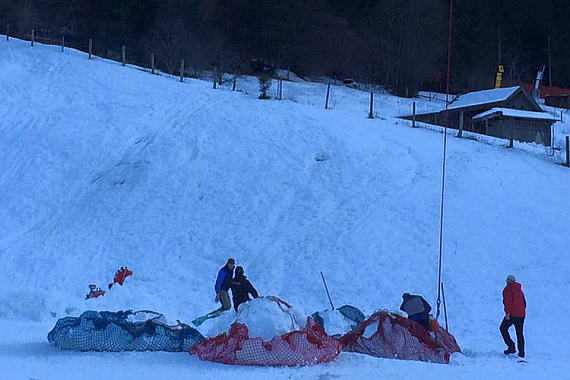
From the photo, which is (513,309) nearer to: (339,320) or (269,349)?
(339,320)

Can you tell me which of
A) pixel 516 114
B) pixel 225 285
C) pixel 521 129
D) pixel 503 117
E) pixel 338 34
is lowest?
pixel 225 285

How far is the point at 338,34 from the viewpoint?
61062 millimetres

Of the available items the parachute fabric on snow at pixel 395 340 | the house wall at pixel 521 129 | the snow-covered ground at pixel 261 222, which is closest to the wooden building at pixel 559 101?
→ the house wall at pixel 521 129

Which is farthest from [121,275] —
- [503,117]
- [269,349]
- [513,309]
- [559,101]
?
[559,101]

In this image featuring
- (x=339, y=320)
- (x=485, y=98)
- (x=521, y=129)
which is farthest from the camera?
(x=485, y=98)

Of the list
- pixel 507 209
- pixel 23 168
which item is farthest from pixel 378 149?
pixel 23 168

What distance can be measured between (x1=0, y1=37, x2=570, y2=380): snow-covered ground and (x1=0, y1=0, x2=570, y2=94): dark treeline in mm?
25163

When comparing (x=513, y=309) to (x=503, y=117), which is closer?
(x=513, y=309)

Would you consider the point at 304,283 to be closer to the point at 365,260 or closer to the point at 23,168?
the point at 365,260

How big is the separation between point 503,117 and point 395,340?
29.5 metres

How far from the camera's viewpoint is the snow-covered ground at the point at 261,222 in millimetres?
12977

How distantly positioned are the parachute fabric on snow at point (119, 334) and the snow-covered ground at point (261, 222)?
0.92 feet

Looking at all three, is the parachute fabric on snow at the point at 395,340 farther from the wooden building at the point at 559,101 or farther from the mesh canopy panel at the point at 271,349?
the wooden building at the point at 559,101

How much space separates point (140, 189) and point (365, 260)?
297 inches
